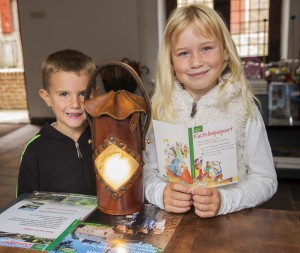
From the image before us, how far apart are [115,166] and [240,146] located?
0.35 metres

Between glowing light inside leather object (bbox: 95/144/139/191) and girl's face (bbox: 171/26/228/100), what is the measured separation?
0.95 ft

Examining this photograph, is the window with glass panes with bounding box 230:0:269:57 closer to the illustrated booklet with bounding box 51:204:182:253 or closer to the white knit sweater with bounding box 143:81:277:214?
the white knit sweater with bounding box 143:81:277:214

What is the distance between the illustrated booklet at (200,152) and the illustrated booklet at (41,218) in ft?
0.71

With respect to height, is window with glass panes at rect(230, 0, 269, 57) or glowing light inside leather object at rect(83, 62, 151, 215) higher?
window with glass panes at rect(230, 0, 269, 57)

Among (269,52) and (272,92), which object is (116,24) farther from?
(272,92)

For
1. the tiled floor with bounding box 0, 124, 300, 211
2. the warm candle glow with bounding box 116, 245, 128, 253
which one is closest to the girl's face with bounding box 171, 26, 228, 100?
the warm candle glow with bounding box 116, 245, 128, 253

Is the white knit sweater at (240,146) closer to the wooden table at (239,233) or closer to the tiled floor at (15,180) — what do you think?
the wooden table at (239,233)

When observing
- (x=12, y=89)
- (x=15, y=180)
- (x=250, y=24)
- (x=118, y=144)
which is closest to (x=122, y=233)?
(x=118, y=144)

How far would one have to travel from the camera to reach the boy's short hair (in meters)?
1.07

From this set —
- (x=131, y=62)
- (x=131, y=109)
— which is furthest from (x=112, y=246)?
(x=131, y=62)

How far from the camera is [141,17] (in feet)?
14.3

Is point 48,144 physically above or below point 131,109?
Answer: below

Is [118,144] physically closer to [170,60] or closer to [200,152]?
[200,152]

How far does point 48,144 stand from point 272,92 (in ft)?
7.55
